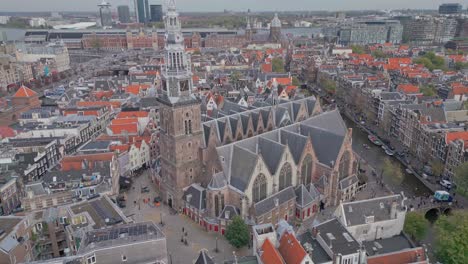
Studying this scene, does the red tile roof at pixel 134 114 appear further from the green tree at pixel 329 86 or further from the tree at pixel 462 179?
the green tree at pixel 329 86

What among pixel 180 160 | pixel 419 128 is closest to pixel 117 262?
pixel 180 160

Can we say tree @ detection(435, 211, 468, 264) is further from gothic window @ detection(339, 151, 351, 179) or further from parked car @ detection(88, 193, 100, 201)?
parked car @ detection(88, 193, 100, 201)

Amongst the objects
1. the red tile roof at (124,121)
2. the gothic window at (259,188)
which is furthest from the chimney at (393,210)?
the red tile roof at (124,121)

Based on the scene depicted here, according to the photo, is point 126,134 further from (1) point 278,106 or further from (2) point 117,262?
(2) point 117,262

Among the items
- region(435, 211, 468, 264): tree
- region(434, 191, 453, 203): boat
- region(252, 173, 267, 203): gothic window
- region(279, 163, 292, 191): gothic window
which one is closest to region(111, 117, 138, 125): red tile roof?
region(252, 173, 267, 203): gothic window

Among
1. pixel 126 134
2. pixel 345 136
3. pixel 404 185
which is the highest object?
pixel 345 136

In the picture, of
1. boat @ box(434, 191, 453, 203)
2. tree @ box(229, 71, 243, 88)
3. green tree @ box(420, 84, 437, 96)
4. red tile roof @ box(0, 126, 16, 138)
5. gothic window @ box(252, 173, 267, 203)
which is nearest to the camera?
gothic window @ box(252, 173, 267, 203)
